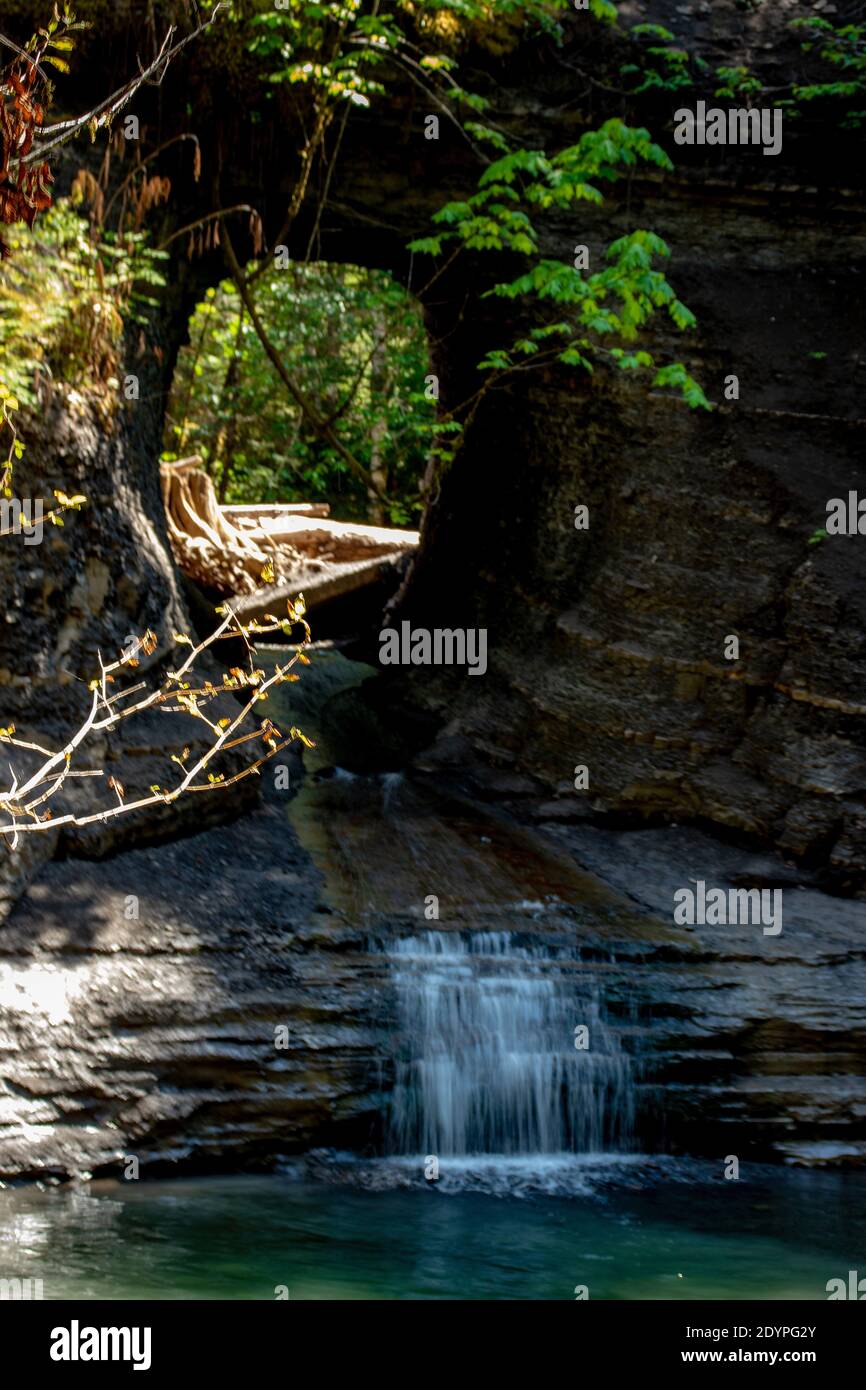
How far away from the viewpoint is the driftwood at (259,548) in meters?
16.1

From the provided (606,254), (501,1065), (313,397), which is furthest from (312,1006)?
(313,397)

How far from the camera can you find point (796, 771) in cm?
1041

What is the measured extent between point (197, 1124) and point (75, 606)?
383cm

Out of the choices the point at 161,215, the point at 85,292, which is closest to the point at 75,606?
the point at 85,292

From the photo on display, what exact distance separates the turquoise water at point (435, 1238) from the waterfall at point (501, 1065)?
0.36m

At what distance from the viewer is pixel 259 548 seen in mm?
17656

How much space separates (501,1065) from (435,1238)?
1579mm

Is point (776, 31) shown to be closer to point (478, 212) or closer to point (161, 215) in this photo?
point (478, 212)

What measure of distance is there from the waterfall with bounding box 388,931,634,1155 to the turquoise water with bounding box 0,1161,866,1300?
36cm

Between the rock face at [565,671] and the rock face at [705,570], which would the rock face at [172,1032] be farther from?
the rock face at [705,570]

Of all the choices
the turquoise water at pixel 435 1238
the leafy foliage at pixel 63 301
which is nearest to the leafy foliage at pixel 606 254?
the leafy foliage at pixel 63 301

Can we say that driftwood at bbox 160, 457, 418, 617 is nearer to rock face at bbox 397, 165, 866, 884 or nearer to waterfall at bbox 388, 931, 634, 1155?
rock face at bbox 397, 165, 866, 884

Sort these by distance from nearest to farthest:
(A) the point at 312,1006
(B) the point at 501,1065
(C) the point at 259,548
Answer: (A) the point at 312,1006 < (B) the point at 501,1065 < (C) the point at 259,548

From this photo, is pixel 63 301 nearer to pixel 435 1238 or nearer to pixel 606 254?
pixel 606 254
